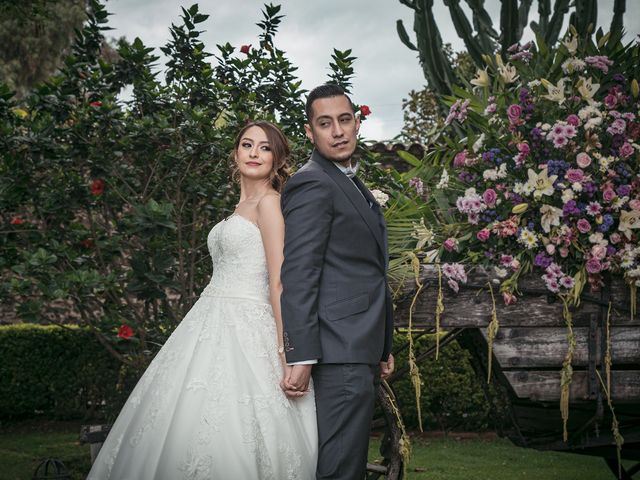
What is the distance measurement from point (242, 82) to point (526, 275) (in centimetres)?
292

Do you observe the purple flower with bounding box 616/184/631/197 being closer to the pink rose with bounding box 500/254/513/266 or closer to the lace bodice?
the pink rose with bounding box 500/254/513/266

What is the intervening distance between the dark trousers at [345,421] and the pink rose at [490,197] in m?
1.02

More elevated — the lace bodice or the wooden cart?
the lace bodice

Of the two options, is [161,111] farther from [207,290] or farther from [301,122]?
[207,290]

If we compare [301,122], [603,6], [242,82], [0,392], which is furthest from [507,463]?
[0,392]

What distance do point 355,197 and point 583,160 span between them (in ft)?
3.45

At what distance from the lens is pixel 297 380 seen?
250cm

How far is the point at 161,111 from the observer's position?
470 cm

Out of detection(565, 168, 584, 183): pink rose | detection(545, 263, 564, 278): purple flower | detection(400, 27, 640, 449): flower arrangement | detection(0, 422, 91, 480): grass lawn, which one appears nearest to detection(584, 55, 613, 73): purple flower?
detection(400, 27, 640, 449): flower arrangement

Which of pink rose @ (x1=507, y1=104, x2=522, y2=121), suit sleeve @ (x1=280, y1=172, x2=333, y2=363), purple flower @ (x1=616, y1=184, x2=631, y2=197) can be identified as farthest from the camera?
pink rose @ (x1=507, y1=104, x2=522, y2=121)

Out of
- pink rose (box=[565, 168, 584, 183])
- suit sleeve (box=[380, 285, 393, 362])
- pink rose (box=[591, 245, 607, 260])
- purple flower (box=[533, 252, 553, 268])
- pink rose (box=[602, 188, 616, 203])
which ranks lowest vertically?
suit sleeve (box=[380, 285, 393, 362])

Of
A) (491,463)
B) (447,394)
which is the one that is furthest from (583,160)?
(447,394)

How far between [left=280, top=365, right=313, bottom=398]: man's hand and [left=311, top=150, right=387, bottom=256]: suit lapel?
560mm

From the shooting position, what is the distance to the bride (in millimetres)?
2525
